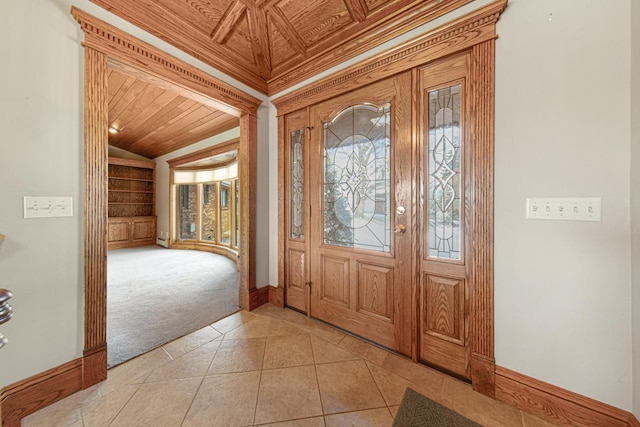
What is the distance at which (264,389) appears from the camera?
4.92ft

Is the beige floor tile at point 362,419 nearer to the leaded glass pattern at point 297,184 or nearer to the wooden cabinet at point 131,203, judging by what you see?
the leaded glass pattern at point 297,184

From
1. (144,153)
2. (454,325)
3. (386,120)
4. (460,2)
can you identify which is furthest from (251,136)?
(144,153)

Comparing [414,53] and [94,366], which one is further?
[414,53]

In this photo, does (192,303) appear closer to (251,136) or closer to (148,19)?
(251,136)

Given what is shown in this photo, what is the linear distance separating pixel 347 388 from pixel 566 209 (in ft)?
5.31

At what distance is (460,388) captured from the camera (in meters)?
1.51

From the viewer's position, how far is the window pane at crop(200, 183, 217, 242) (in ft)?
20.1

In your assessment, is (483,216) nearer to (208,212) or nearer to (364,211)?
(364,211)

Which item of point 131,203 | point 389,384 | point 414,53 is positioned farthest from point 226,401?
point 131,203

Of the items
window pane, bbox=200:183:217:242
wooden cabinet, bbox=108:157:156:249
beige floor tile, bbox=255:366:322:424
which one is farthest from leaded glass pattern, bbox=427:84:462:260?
wooden cabinet, bbox=108:157:156:249

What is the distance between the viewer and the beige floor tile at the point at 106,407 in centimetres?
128

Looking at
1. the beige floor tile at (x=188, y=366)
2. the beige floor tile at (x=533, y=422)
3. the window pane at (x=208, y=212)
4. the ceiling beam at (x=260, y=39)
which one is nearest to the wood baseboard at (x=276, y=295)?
the beige floor tile at (x=188, y=366)

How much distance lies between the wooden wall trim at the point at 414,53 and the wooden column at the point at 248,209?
2.11 feet

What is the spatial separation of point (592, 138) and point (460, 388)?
1.59m
